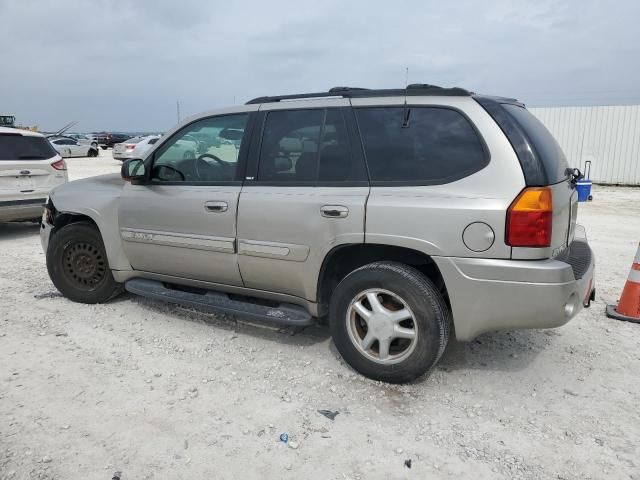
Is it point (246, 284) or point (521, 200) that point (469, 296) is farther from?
point (246, 284)

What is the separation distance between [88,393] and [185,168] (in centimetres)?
186

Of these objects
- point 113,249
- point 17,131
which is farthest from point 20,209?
point 113,249

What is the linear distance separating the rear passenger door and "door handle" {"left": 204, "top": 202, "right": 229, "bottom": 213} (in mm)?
138

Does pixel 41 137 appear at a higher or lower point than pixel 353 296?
higher

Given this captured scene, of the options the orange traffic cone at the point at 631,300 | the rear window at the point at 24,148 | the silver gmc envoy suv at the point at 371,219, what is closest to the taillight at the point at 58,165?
the rear window at the point at 24,148

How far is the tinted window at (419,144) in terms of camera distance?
295cm

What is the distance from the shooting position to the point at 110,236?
173 inches

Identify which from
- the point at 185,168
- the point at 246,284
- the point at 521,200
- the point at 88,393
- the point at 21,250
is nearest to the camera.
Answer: the point at 521,200

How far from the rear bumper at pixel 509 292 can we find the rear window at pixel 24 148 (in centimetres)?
725

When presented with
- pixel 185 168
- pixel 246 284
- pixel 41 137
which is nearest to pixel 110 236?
pixel 185 168

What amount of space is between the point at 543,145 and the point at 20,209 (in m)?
7.44

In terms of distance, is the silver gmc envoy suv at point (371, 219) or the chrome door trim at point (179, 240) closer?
the silver gmc envoy suv at point (371, 219)

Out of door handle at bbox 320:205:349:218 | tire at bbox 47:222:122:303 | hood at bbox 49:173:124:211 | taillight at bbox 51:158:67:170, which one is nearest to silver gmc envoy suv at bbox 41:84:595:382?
door handle at bbox 320:205:349:218

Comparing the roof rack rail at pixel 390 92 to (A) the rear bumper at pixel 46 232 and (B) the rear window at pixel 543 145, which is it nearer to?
(B) the rear window at pixel 543 145
